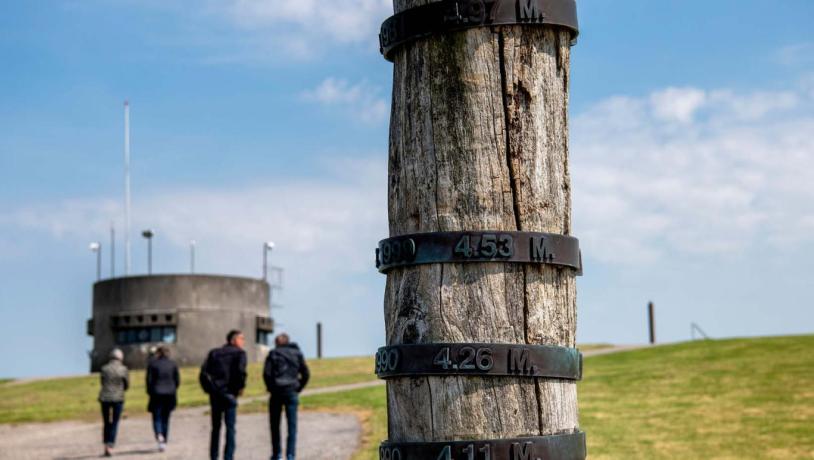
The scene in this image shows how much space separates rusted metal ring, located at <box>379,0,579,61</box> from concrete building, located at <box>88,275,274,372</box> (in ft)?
141

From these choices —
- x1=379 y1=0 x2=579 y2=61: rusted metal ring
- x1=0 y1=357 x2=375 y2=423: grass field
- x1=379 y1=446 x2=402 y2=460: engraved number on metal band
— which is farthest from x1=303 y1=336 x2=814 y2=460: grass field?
x1=379 y1=0 x2=579 y2=61: rusted metal ring

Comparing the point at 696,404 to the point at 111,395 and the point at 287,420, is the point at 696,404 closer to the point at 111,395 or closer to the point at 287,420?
the point at 287,420

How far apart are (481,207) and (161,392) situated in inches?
539

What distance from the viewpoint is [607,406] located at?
20641 millimetres

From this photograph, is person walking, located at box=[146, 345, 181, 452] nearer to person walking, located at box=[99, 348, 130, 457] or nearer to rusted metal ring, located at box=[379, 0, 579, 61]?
person walking, located at box=[99, 348, 130, 457]

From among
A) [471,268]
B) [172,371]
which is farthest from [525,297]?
[172,371]

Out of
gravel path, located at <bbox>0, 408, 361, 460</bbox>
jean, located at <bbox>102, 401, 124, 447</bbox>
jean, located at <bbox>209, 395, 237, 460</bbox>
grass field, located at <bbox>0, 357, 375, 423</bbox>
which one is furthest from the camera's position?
grass field, located at <bbox>0, 357, 375, 423</bbox>

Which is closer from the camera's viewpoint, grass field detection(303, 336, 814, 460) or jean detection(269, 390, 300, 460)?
jean detection(269, 390, 300, 460)

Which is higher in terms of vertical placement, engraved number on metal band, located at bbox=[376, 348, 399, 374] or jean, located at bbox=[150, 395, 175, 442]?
engraved number on metal band, located at bbox=[376, 348, 399, 374]

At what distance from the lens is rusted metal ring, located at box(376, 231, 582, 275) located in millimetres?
4094

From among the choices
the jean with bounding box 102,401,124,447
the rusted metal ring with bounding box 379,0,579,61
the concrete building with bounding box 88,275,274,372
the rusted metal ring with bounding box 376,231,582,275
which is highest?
the concrete building with bounding box 88,275,274,372

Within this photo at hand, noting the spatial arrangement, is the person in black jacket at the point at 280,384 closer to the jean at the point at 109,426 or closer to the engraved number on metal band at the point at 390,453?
the jean at the point at 109,426

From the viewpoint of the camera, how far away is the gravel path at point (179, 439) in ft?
53.8

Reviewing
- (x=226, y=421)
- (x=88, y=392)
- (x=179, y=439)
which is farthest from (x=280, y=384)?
(x=88, y=392)
